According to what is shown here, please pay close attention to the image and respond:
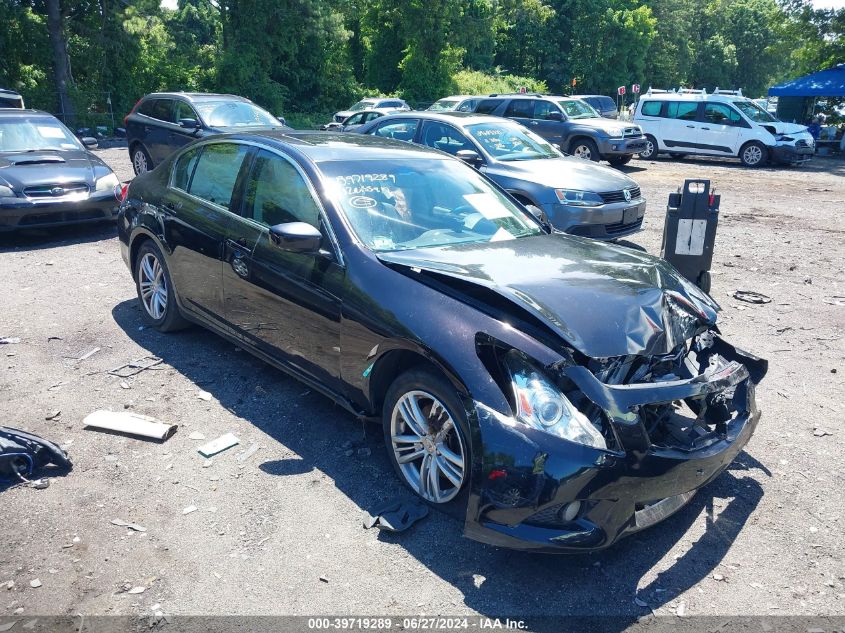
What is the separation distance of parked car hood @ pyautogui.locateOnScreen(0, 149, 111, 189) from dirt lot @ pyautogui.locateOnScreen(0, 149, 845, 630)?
144 inches

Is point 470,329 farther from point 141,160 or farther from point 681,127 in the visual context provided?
point 681,127

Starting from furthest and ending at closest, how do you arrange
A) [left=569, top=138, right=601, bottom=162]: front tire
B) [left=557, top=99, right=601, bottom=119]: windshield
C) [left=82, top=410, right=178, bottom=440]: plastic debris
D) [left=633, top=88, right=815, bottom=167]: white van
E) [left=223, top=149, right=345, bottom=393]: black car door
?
[left=633, top=88, right=815, bottom=167]: white van → [left=557, top=99, right=601, bottom=119]: windshield → [left=569, top=138, right=601, bottom=162]: front tire → [left=82, top=410, right=178, bottom=440]: plastic debris → [left=223, top=149, right=345, bottom=393]: black car door

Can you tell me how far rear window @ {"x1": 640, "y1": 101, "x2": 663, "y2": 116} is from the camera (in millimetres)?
21047

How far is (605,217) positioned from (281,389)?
5211 mm

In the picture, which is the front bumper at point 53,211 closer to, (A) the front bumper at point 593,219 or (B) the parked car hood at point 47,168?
(B) the parked car hood at point 47,168

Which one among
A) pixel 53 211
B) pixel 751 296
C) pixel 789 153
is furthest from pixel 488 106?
pixel 751 296

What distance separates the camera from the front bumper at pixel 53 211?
8.76 meters

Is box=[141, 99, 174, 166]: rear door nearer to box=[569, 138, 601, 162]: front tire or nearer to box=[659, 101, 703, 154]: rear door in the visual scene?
box=[569, 138, 601, 162]: front tire

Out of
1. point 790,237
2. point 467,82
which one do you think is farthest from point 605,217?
point 467,82

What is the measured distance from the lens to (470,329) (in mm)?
3434

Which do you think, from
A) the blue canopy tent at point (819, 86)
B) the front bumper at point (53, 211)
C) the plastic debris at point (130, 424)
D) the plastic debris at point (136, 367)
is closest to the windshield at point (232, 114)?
the front bumper at point (53, 211)

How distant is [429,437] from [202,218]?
2634mm

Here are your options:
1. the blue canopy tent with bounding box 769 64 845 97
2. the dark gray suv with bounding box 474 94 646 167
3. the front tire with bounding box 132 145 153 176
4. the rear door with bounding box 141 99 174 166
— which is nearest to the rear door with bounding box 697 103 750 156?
the dark gray suv with bounding box 474 94 646 167

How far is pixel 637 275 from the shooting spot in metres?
4.07
